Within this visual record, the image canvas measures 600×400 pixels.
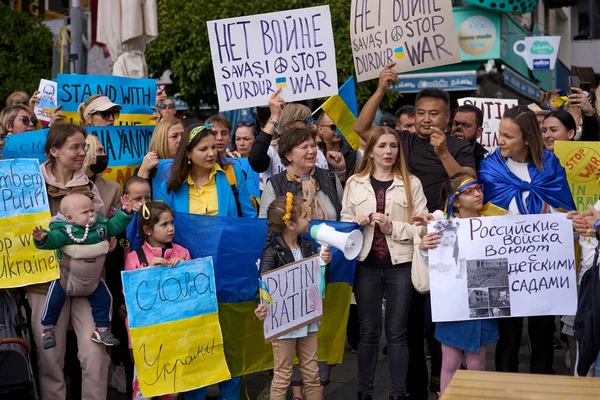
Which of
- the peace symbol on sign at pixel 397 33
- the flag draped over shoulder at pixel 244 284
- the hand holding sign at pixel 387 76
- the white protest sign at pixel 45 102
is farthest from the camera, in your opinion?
the white protest sign at pixel 45 102

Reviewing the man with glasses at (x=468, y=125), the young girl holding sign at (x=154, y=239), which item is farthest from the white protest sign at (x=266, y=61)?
the young girl holding sign at (x=154, y=239)

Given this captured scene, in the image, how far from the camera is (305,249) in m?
5.36

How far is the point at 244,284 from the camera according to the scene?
5.70 m

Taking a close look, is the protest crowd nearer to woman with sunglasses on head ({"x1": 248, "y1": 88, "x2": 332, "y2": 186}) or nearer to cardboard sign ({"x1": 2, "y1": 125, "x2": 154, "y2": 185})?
woman with sunglasses on head ({"x1": 248, "y1": 88, "x2": 332, "y2": 186})

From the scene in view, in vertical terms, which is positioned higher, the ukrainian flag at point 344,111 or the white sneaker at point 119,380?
the ukrainian flag at point 344,111

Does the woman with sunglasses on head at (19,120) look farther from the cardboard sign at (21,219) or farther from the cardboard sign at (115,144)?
the cardboard sign at (21,219)

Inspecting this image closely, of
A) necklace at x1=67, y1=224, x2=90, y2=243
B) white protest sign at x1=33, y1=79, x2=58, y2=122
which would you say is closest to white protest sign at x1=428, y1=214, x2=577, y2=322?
necklace at x1=67, y1=224, x2=90, y2=243

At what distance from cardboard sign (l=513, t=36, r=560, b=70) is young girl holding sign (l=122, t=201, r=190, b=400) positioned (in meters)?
17.6

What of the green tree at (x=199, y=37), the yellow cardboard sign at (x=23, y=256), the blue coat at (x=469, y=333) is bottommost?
the blue coat at (x=469, y=333)

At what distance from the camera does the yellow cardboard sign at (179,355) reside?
16.8 feet

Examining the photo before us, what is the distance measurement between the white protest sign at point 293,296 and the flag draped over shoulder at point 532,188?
1.21 metres

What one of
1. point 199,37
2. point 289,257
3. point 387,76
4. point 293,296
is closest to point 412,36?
point 387,76

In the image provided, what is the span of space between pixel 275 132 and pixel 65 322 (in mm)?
2032

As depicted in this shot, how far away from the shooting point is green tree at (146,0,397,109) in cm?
1595
